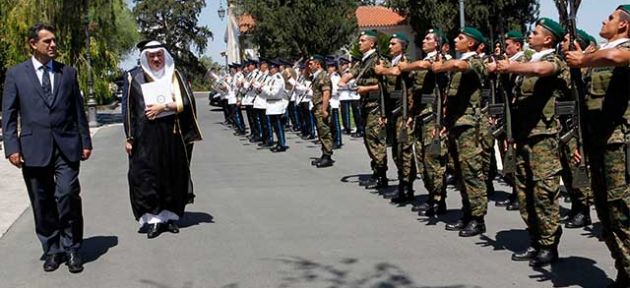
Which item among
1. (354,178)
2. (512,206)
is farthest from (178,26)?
(512,206)

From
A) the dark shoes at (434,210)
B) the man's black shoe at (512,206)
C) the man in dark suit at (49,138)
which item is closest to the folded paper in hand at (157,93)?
the man in dark suit at (49,138)

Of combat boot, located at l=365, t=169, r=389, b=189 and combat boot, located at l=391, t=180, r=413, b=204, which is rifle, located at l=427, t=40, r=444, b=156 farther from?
combat boot, located at l=365, t=169, r=389, b=189

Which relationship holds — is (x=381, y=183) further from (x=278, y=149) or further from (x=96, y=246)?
(x=278, y=149)

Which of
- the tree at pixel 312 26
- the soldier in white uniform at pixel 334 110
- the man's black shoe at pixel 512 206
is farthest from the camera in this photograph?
the tree at pixel 312 26

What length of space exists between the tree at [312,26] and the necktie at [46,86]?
108ft

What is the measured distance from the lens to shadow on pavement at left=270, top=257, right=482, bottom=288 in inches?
225

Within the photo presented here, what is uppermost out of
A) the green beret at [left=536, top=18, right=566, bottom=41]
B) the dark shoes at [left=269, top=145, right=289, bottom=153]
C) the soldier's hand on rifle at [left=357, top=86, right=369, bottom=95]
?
the green beret at [left=536, top=18, right=566, bottom=41]

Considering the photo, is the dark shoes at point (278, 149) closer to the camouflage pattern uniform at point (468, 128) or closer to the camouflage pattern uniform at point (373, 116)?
the camouflage pattern uniform at point (373, 116)

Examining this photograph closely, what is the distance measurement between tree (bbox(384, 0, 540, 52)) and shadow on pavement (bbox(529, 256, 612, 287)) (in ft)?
130

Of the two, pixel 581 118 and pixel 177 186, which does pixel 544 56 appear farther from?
pixel 177 186

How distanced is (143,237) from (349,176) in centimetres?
458

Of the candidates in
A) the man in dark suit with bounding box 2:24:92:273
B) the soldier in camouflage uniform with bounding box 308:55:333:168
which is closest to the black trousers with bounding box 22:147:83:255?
the man in dark suit with bounding box 2:24:92:273

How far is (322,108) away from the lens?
42.3 ft

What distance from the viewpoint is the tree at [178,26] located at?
76.9 meters
